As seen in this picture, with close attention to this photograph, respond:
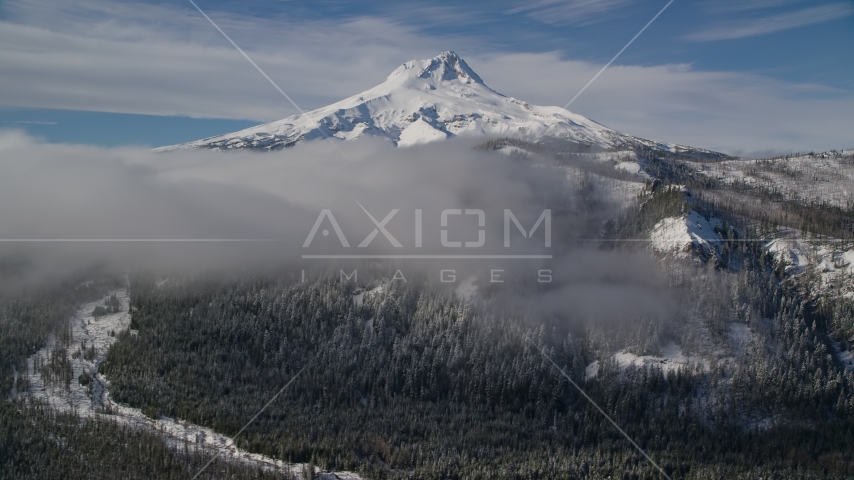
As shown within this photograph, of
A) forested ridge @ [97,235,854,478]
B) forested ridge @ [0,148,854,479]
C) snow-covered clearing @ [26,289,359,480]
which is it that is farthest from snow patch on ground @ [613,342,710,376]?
snow-covered clearing @ [26,289,359,480]

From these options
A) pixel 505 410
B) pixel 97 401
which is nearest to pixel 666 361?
pixel 505 410

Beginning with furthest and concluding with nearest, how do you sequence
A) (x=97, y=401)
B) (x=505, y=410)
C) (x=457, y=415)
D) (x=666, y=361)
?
(x=666, y=361) → (x=505, y=410) → (x=457, y=415) → (x=97, y=401)

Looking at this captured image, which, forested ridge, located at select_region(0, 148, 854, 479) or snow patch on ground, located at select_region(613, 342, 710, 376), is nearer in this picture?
forested ridge, located at select_region(0, 148, 854, 479)

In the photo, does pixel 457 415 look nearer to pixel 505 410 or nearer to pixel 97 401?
pixel 505 410

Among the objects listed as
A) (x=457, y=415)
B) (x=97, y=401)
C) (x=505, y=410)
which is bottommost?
(x=505, y=410)

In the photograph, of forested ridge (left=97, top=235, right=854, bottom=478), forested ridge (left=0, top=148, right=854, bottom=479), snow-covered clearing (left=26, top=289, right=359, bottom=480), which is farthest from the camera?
forested ridge (left=97, top=235, right=854, bottom=478)

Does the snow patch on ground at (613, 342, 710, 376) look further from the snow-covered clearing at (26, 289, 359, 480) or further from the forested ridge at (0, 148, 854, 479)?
the snow-covered clearing at (26, 289, 359, 480)

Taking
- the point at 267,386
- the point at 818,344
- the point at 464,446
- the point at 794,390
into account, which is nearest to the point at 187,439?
the point at 267,386

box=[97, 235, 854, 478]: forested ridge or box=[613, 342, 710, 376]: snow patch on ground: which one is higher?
box=[613, 342, 710, 376]: snow patch on ground
